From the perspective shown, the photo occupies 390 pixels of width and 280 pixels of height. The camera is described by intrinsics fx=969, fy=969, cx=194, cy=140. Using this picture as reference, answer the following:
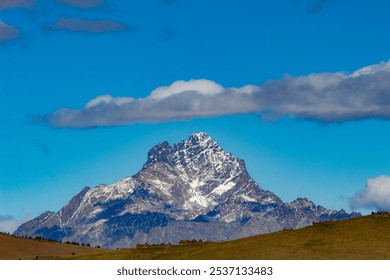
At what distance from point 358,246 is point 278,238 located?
60.7 feet

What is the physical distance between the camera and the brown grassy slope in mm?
176875

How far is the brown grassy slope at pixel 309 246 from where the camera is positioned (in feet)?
580

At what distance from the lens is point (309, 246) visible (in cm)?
18412
